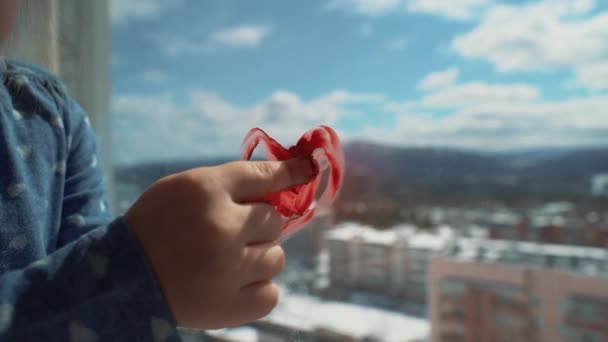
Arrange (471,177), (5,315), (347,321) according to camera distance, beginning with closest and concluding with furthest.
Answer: (5,315)
(347,321)
(471,177)

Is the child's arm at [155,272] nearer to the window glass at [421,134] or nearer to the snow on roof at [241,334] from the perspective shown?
the snow on roof at [241,334]

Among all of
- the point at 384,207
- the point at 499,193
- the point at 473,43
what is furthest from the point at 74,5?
the point at 473,43

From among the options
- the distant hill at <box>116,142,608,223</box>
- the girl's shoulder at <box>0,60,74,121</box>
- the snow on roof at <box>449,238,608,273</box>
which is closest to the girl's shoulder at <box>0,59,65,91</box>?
the girl's shoulder at <box>0,60,74,121</box>

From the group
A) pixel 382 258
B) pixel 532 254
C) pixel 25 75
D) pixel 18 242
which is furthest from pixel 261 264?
pixel 532 254

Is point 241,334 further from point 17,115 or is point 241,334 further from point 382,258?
point 382,258

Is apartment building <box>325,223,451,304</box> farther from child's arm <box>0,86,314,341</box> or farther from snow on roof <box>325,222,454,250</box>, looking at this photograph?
child's arm <box>0,86,314,341</box>

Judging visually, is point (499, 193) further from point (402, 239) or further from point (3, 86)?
point (3, 86)

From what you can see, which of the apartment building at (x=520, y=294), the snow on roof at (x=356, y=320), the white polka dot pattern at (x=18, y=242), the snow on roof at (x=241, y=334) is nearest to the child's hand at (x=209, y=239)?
the white polka dot pattern at (x=18, y=242)
